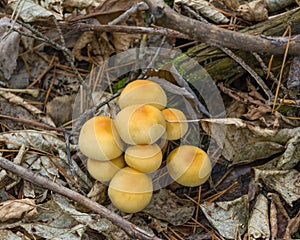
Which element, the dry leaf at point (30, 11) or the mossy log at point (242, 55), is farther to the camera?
the dry leaf at point (30, 11)

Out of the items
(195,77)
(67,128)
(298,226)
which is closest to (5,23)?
(67,128)

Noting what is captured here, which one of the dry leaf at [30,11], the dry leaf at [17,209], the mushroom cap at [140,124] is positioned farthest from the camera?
the dry leaf at [30,11]

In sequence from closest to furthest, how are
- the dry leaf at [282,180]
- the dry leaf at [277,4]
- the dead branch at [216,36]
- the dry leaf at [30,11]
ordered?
the dead branch at [216,36] → the dry leaf at [282,180] → the dry leaf at [277,4] → the dry leaf at [30,11]

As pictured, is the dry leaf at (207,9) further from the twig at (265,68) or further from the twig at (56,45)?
the twig at (56,45)

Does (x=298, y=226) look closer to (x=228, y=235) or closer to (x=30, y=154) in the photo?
(x=228, y=235)

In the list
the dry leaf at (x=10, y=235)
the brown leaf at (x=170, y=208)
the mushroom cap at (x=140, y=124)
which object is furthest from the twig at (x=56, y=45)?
the dry leaf at (x=10, y=235)

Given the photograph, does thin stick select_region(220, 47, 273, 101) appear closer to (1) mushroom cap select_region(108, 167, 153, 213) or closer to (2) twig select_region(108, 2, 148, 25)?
(2) twig select_region(108, 2, 148, 25)

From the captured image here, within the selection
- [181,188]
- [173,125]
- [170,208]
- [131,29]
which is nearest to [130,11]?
[131,29]
